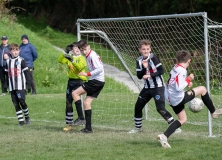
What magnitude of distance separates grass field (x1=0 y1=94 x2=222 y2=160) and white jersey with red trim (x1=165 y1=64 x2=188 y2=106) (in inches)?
29.0

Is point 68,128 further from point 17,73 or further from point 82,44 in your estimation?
point 17,73

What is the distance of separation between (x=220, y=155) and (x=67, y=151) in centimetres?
233

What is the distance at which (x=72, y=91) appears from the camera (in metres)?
11.7

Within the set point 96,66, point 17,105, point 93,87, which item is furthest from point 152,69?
point 17,105

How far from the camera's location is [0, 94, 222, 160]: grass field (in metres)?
8.39

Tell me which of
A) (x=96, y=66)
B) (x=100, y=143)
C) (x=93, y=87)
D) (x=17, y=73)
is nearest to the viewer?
(x=100, y=143)

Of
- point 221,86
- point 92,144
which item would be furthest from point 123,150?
point 221,86

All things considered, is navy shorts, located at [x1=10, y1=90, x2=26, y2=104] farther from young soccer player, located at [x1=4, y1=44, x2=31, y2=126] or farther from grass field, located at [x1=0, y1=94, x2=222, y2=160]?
grass field, located at [x1=0, y1=94, x2=222, y2=160]

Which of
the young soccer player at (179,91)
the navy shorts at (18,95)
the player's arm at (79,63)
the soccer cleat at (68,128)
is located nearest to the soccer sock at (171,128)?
the young soccer player at (179,91)

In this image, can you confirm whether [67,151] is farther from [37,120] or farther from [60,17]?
[60,17]

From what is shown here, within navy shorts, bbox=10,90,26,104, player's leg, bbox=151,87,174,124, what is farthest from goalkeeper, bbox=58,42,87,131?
player's leg, bbox=151,87,174,124

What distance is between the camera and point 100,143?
952 centimetres

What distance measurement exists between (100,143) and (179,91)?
159 cm

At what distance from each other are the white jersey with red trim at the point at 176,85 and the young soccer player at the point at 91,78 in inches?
82.7
